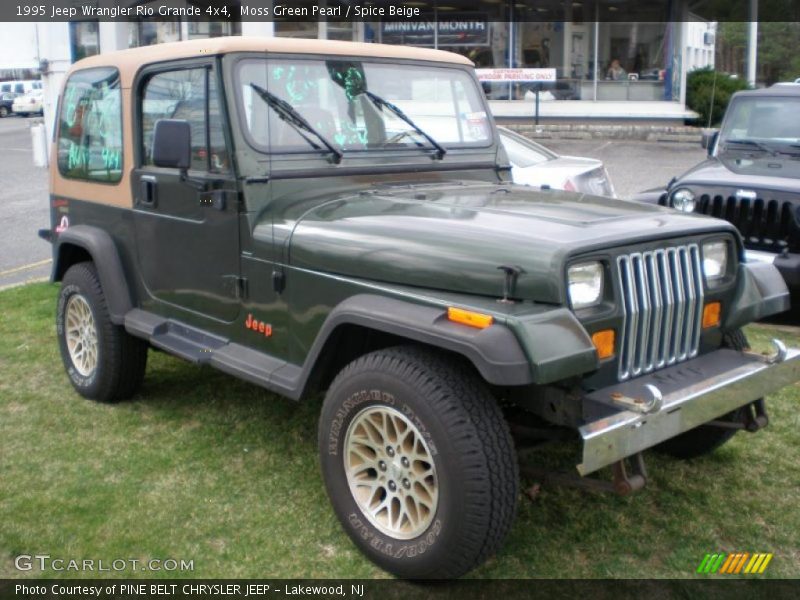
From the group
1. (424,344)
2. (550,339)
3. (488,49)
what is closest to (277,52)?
(424,344)

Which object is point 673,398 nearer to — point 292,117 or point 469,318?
point 469,318

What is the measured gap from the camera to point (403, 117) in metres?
4.57

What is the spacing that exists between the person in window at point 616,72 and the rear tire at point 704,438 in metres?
19.7

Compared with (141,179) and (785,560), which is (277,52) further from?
(785,560)

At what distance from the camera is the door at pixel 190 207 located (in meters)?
4.20

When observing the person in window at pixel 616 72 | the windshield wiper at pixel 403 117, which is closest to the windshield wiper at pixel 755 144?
the windshield wiper at pixel 403 117

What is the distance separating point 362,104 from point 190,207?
99 centimetres

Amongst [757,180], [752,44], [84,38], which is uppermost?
[752,44]

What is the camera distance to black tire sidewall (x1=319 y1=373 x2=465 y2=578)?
3.12 m

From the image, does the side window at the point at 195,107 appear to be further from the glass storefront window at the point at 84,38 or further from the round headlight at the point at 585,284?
the glass storefront window at the point at 84,38

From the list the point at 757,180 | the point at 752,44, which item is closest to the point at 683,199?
the point at 757,180

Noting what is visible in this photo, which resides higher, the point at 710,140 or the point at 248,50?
the point at 248,50

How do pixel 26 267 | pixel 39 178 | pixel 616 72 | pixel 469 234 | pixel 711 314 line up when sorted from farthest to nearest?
pixel 616 72 → pixel 39 178 → pixel 26 267 → pixel 711 314 → pixel 469 234

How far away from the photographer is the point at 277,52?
169 inches
